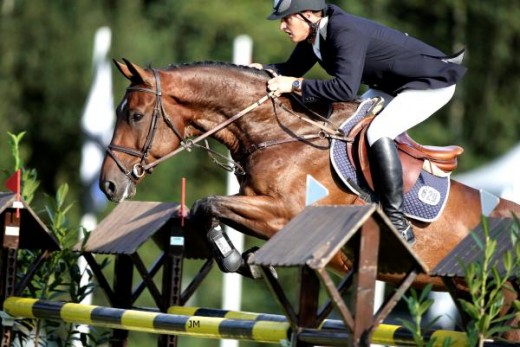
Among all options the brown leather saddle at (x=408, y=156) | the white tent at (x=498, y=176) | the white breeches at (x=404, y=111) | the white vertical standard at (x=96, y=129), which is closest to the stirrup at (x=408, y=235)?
the brown leather saddle at (x=408, y=156)

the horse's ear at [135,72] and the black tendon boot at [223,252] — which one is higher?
the horse's ear at [135,72]

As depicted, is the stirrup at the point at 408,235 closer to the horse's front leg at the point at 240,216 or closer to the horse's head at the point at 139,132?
the horse's front leg at the point at 240,216

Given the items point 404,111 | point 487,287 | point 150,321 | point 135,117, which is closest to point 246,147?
point 135,117

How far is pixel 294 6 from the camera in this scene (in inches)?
280

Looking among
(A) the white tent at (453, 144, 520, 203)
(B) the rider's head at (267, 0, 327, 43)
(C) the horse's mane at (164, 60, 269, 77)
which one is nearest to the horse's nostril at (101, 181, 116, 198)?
(C) the horse's mane at (164, 60, 269, 77)

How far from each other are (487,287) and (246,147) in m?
2.28

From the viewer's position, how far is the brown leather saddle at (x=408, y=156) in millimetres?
7094

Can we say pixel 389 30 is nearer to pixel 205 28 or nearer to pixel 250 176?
pixel 250 176

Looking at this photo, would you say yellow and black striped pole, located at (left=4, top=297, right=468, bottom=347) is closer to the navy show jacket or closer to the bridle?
the bridle

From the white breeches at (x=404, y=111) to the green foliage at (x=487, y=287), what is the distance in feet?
5.70

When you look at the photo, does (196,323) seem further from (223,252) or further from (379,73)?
(379,73)

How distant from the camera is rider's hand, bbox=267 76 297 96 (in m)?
7.25

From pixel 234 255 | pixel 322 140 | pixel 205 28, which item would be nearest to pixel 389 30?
pixel 322 140

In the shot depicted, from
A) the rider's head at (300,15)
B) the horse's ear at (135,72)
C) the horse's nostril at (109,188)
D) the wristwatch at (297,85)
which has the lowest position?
the horse's nostril at (109,188)
